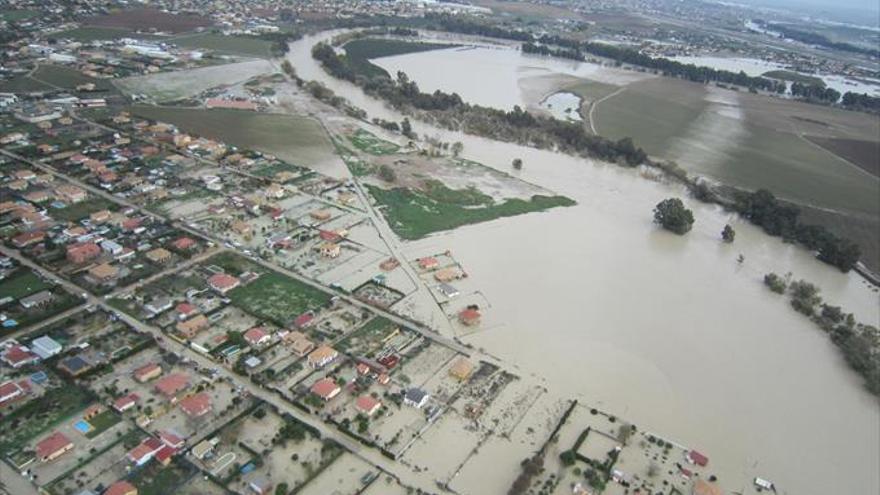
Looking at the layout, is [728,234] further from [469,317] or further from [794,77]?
[794,77]

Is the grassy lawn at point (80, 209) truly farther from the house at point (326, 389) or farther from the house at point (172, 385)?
the house at point (326, 389)

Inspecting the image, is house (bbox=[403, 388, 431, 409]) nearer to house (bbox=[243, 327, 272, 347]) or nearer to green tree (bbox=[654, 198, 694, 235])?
house (bbox=[243, 327, 272, 347])

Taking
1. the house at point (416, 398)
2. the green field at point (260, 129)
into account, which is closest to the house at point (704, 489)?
the house at point (416, 398)

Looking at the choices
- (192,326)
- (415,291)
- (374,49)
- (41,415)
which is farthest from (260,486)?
(374,49)

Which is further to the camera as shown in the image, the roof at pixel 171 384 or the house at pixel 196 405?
the roof at pixel 171 384

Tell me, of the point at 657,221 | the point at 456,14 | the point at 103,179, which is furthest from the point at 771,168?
the point at 456,14

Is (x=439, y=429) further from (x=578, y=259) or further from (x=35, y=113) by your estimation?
(x=35, y=113)
